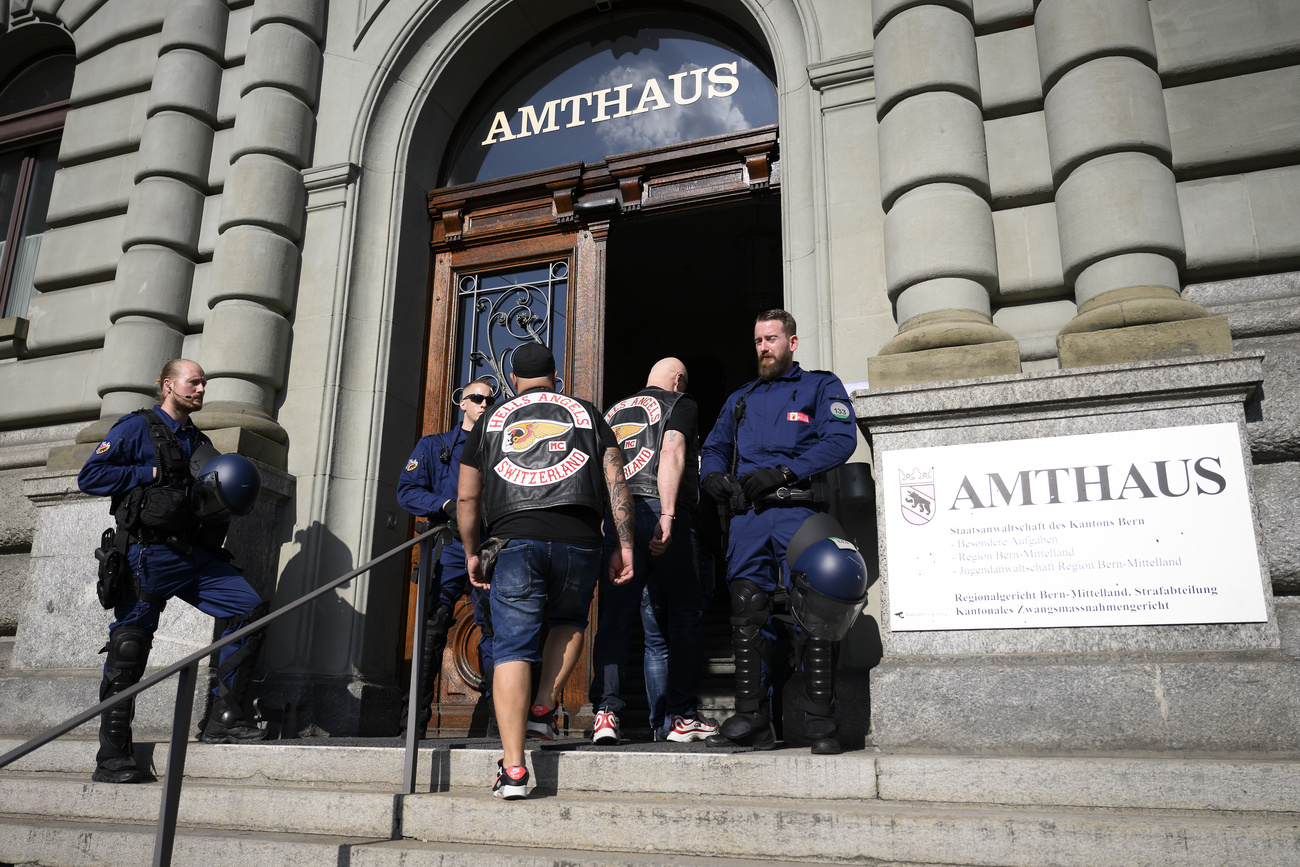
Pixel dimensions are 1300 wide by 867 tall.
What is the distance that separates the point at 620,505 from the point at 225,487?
2465mm

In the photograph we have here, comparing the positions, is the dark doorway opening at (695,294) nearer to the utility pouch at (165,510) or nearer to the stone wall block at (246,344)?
the stone wall block at (246,344)

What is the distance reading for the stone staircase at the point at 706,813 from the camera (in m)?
3.26

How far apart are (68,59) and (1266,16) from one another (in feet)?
37.0

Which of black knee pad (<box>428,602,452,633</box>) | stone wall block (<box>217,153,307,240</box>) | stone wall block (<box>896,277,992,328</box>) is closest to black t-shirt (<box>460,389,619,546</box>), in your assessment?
black knee pad (<box>428,602,452,633</box>)

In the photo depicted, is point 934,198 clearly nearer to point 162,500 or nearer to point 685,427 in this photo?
point 685,427

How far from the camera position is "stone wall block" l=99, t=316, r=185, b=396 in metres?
8.04

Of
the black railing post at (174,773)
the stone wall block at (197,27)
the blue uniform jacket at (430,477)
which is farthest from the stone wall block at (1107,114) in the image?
the stone wall block at (197,27)

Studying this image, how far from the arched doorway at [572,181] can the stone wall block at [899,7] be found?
3.87 ft

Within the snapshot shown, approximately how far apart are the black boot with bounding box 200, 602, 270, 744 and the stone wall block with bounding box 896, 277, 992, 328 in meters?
4.25

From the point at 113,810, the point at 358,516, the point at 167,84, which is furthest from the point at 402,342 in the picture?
the point at 113,810

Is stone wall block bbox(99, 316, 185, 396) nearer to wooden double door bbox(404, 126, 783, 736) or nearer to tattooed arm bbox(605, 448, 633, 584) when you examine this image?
wooden double door bbox(404, 126, 783, 736)

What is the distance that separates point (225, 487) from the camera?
548 centimetres

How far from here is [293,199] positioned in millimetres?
8328

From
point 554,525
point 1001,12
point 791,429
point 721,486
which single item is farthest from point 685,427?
point 1001,12
